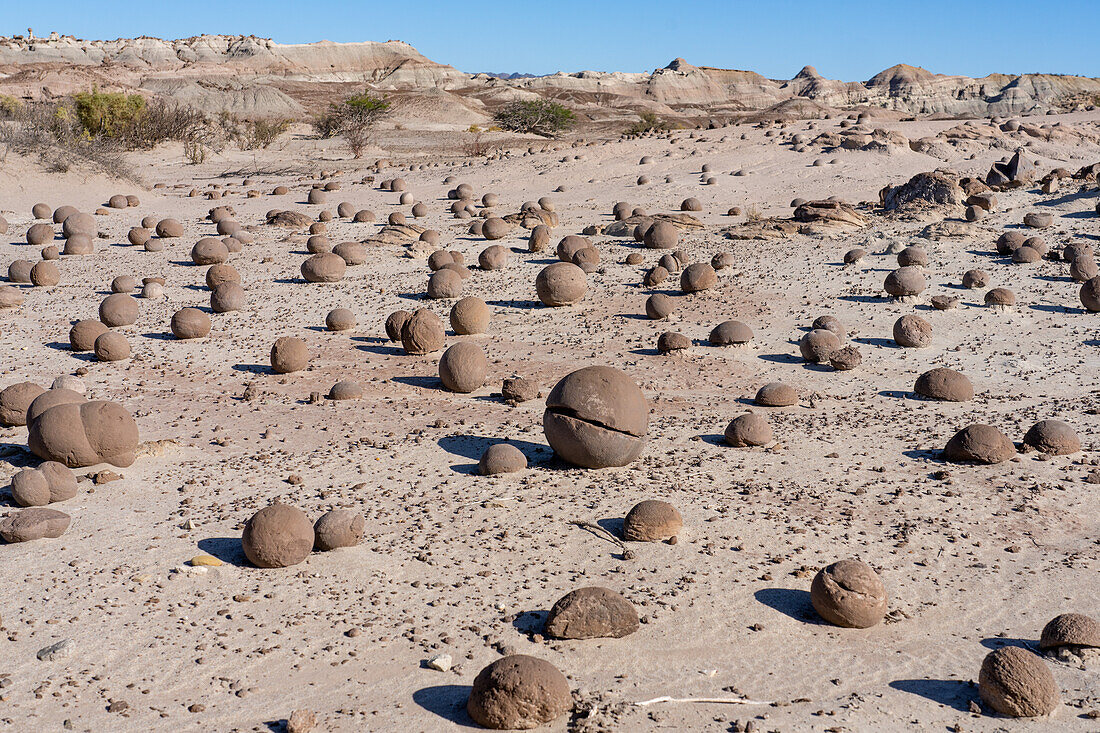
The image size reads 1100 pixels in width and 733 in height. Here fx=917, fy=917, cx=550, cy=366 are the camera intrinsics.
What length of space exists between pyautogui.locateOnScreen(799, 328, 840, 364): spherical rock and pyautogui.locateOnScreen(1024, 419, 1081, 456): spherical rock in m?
2.77

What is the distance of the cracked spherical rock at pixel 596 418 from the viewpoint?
21.4 feet

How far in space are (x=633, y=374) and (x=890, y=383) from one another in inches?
99.0

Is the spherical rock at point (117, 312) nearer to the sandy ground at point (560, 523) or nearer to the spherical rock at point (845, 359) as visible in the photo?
the sandy ground at point (560, 523)

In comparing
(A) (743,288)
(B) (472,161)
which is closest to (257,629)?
(A) (743,288)

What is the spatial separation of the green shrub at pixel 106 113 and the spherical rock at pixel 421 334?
787 inches

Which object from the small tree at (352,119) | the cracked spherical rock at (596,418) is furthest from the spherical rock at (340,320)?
the small tree at (352,119)

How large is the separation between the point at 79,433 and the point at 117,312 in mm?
4869

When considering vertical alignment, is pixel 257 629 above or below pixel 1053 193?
below

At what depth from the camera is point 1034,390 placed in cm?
862

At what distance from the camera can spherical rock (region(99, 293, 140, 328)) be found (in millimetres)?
10977

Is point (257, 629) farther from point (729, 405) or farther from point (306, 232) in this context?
point (306, 232)

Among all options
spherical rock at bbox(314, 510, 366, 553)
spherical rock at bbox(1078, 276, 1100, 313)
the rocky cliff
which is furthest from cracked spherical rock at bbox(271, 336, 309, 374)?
the rocky cliff

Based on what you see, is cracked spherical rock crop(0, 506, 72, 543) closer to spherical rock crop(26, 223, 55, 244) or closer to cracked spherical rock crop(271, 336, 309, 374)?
cracked spherical rock crop(271, 336, 309, 374)

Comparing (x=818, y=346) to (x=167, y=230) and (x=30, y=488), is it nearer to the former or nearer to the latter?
(x=30, y=488)
